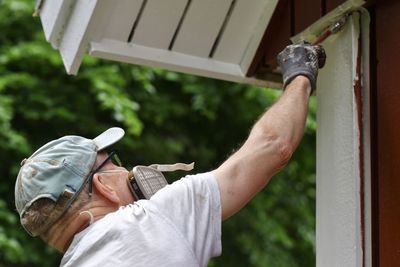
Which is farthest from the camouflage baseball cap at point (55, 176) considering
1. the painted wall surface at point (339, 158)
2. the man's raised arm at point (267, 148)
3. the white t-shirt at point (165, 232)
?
the painted wall surface at point (339, 158)

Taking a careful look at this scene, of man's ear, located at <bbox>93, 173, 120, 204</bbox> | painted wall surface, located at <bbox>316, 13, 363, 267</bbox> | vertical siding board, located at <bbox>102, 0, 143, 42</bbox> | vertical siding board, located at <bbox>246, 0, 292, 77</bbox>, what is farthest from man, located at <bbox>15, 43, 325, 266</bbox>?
vertical siding board, located at <bbox>102, 0, 143, 42</bbox>

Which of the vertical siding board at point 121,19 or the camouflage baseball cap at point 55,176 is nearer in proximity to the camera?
the camouflage baseball cap at point 55,176

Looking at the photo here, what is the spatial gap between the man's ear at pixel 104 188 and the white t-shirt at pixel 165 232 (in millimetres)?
140

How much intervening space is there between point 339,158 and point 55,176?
0.87 metres

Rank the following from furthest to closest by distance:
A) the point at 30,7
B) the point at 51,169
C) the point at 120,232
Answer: the point at 30,7 < the point at 51,169 < the point at 120,232

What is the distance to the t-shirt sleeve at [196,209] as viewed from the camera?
6.50 ft

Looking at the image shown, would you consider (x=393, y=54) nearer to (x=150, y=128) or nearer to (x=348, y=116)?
(x=348, y=116)

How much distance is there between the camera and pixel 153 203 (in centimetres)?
201

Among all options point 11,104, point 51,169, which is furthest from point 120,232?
point 11,104

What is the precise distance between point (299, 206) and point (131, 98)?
85.7 inches

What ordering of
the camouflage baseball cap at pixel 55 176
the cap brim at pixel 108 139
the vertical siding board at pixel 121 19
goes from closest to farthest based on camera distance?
the camouflage baseball cap at pixel 55 176 → the cap brim at pixel 108 139 → the vertical siding board at pixel 121 19

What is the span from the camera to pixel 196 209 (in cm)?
199

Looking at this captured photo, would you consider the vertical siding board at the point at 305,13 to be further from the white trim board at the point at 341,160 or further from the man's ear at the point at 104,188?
the man's ear at the point at 104,188

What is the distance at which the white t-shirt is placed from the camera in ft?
6.39
